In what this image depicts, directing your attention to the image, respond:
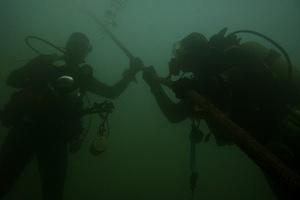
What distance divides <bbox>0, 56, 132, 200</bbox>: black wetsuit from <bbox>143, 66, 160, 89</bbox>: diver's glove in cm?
80

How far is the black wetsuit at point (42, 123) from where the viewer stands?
4242 millimetres

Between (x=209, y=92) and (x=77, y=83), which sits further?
(x=77, y=83)

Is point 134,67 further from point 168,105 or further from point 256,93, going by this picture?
point 256,93

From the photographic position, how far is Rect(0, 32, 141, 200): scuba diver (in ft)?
13.8

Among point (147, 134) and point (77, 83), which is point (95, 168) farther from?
point (77, 83)

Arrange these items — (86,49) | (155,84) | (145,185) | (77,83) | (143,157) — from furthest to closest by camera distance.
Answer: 1. (143,157)
2. (145,185)
3. (86,49)
4. (77,83)
5. (155,84)

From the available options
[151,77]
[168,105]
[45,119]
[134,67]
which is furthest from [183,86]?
[134,67]

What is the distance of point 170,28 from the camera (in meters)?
23.5

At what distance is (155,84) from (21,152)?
73.8 inches

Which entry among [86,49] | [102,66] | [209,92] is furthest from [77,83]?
[102,66]

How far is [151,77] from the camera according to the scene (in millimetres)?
4320

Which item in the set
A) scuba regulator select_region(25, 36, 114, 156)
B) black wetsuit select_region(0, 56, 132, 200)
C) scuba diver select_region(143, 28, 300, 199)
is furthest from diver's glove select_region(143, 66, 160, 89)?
scuba diver select_region(143, 28, 300, 199)

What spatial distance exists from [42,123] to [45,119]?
6 cm

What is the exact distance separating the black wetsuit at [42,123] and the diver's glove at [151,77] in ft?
2.63
